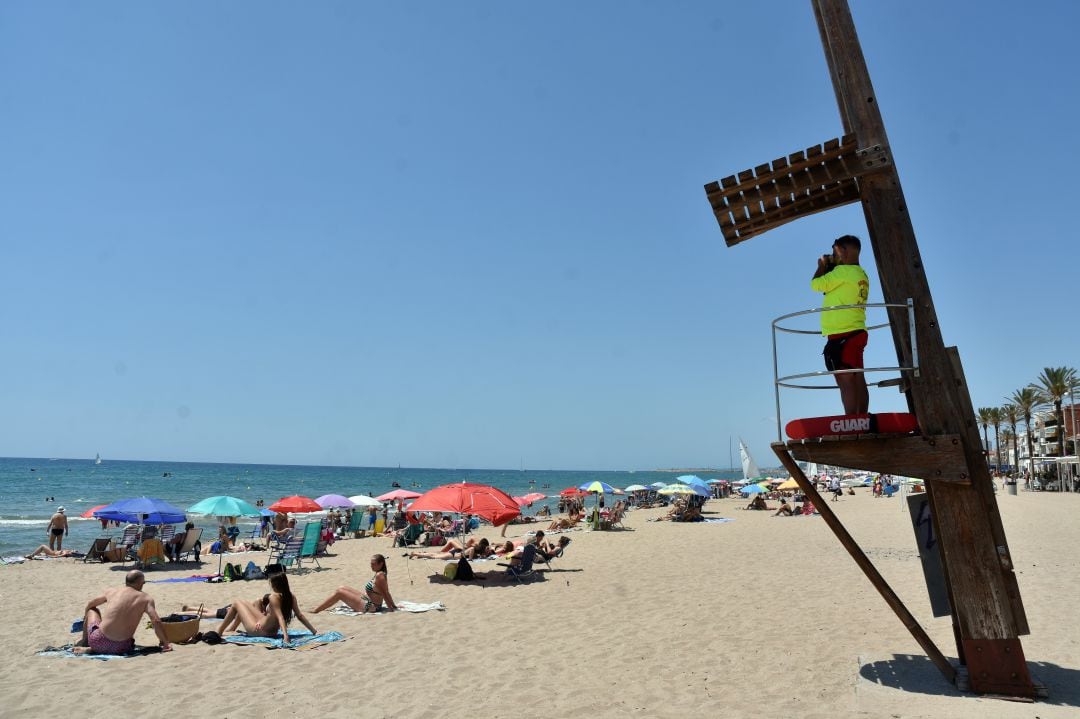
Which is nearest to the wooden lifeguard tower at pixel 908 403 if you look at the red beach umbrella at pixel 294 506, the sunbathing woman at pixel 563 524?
the red beach umbrella at pixel 294 506

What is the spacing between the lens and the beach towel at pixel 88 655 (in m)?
6.93

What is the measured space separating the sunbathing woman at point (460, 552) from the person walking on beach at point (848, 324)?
10898 mm

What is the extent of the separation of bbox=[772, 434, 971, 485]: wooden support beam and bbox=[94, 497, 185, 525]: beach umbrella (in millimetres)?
15127

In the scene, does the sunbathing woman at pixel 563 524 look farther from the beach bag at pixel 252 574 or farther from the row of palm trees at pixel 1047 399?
the row of palm trees at pixel 1047 399

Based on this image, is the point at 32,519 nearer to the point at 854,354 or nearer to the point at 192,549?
the point at 192,549

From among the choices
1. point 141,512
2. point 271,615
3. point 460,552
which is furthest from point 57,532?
point 271,615

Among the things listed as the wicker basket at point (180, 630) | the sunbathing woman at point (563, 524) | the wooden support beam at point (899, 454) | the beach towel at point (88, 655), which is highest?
the wooden support beam at point (899, 454)

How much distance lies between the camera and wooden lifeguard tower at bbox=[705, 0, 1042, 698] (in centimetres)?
494

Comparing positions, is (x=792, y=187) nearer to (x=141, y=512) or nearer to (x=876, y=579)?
(x=876, y=579)

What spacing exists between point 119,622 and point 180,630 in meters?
0.66

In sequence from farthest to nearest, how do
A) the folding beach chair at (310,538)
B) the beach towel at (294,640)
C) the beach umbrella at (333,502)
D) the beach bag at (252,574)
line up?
the beach umbrella at (333,502) < the folding beach chair at (310,538) < the beach bag at (252,574) < the beach towel at (294,640)

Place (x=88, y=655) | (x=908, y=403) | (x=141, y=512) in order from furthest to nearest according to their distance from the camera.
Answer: (x=141, y=512), (x=88, y=655), (x=908, y=403)

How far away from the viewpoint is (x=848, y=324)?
512 centimetres

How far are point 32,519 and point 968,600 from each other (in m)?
43.1
